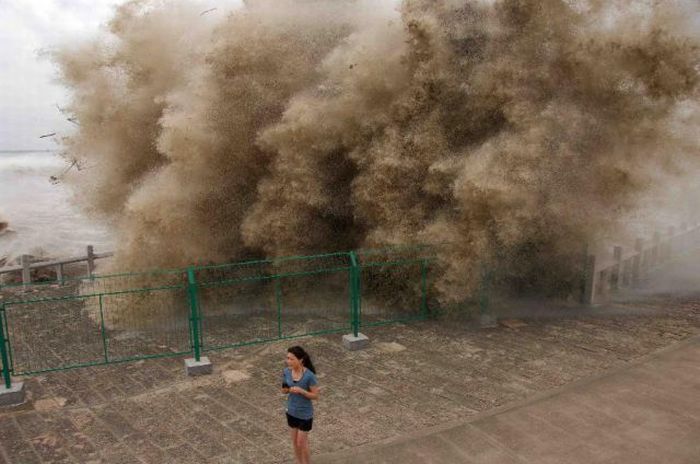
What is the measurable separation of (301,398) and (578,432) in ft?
9.19

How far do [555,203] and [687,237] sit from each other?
6.14 m

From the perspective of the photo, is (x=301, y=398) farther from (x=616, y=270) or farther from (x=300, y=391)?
(x=616, y=270)

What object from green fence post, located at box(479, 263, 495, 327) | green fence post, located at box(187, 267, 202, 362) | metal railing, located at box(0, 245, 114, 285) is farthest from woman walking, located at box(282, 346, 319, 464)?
metal railing, located at box(0, 245, 114, 285)

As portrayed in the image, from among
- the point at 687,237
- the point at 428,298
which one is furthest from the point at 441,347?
the point at 687,237

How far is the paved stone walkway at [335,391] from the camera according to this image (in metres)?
5.65

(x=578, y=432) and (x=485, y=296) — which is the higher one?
(x=485, y=296)

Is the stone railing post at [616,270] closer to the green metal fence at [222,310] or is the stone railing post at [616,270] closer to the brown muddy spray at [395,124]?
the brown muddy spray at [395,124]

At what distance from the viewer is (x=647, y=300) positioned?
401 inches

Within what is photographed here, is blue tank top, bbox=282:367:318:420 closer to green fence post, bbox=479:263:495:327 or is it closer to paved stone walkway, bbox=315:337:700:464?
paved stone walkway, bbox=315:337:700:464

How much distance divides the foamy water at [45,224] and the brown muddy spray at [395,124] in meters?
4.10

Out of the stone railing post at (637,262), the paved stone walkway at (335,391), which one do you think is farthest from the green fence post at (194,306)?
the stone railing post at (637,262)

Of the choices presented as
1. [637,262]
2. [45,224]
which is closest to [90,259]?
[637,262]

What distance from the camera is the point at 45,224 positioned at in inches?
1208

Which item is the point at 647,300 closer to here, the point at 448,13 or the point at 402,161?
the point at 402,161
